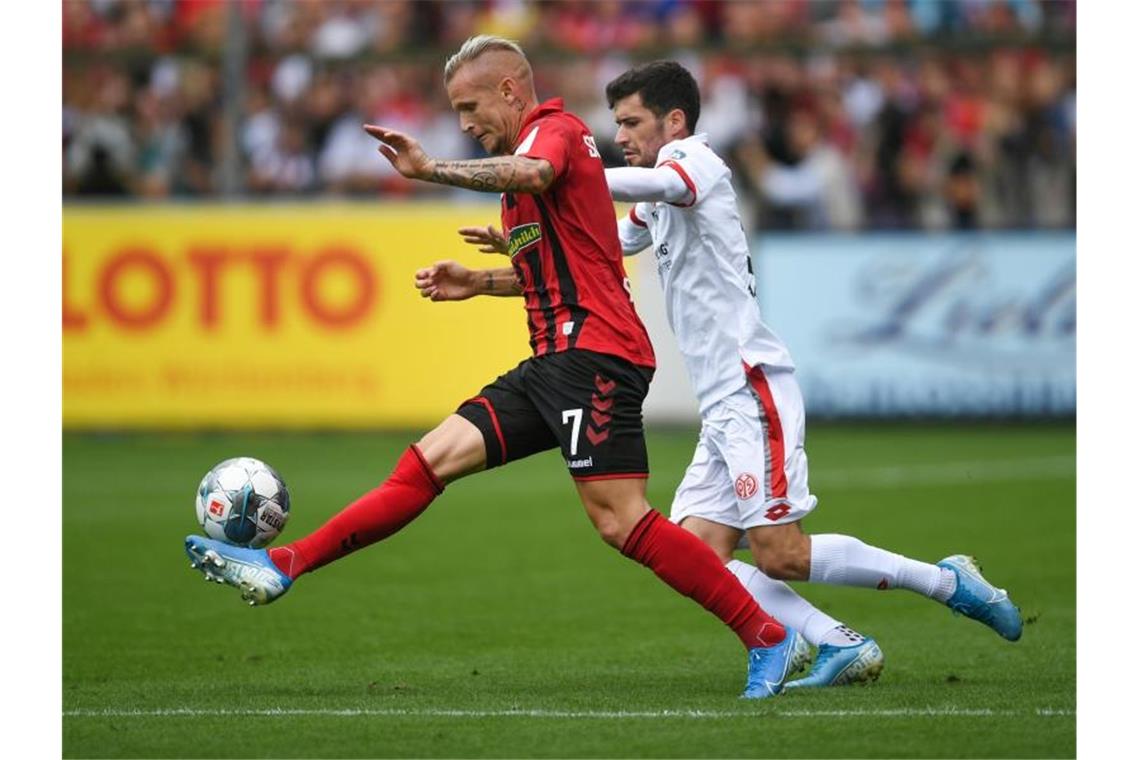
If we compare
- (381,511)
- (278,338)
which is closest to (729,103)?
(278,338)

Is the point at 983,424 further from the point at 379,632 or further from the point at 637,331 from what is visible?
the point at 637,331

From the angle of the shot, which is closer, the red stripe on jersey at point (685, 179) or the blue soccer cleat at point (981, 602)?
the red stripe on jersey at point (685, 179)

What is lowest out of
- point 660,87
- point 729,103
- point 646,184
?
point 646,184

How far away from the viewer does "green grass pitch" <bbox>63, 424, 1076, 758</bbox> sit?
607 centimetres

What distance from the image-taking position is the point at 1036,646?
26.4 feet

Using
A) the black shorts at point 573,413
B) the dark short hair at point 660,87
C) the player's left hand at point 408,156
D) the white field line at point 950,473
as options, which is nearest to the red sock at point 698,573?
the black shorts at point 573,413

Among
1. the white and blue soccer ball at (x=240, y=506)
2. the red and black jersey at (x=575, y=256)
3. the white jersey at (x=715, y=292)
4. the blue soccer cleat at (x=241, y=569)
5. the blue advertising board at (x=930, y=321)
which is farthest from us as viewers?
the blue advertising board at (x=930, y=321)

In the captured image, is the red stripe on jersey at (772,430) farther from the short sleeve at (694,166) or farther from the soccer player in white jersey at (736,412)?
the short sleeve at (694,166)

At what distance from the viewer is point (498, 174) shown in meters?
6.28

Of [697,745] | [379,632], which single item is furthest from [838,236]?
[697,745]

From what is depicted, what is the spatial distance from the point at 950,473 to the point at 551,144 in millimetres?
9218

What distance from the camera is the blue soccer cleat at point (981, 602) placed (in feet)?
23.7

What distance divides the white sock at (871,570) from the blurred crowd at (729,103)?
37.0ft

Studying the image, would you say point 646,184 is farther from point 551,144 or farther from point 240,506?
point 240,506
